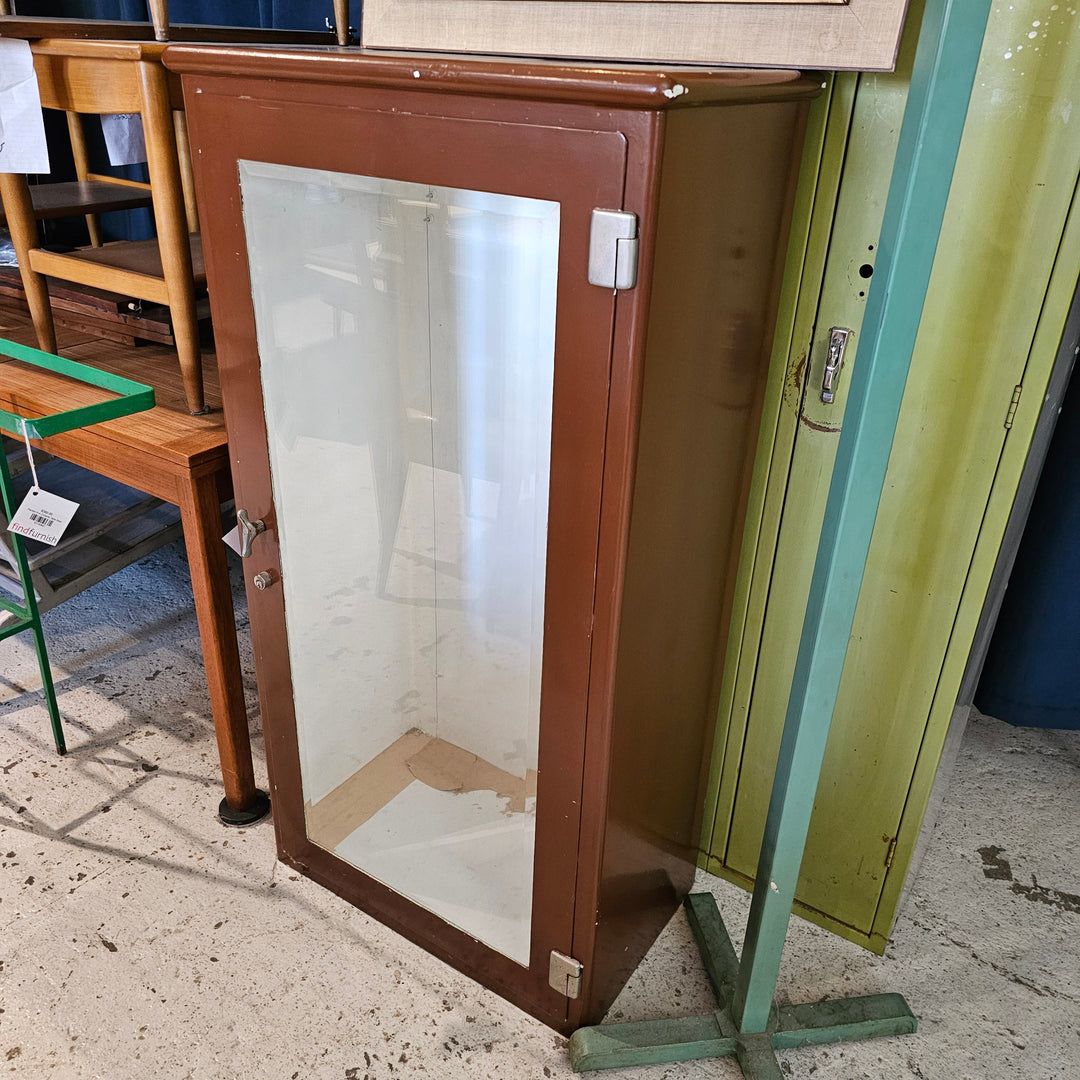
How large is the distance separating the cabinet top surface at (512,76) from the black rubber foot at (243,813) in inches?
53.6

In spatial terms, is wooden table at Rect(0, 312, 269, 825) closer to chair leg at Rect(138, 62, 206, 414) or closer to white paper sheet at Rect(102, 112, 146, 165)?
chair leg at Rect(138, 62, 206, 414)

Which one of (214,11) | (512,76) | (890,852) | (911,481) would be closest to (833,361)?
(911,481)

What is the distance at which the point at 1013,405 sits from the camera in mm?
1259

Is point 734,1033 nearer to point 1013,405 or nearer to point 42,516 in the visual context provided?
point 1013,405

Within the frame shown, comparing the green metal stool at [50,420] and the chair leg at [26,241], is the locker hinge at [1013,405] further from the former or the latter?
the chair leg at [26,241]

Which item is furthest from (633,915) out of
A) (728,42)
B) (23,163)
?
(23,163)

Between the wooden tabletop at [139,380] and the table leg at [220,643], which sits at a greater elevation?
the wooden tabletop at [139,380]

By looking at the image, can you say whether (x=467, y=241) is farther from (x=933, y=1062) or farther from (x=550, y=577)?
(x=933, y=1062)

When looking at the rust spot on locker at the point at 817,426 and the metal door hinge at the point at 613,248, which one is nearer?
the metal door hinge at the point at 613,248

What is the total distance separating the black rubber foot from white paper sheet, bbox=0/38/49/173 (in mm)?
1233

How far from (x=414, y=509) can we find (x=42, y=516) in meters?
0.67

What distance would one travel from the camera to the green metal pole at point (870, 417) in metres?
0.87

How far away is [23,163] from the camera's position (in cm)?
156

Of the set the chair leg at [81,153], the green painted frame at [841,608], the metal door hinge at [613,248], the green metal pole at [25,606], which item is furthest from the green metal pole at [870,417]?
the chair leg at [81,153]
